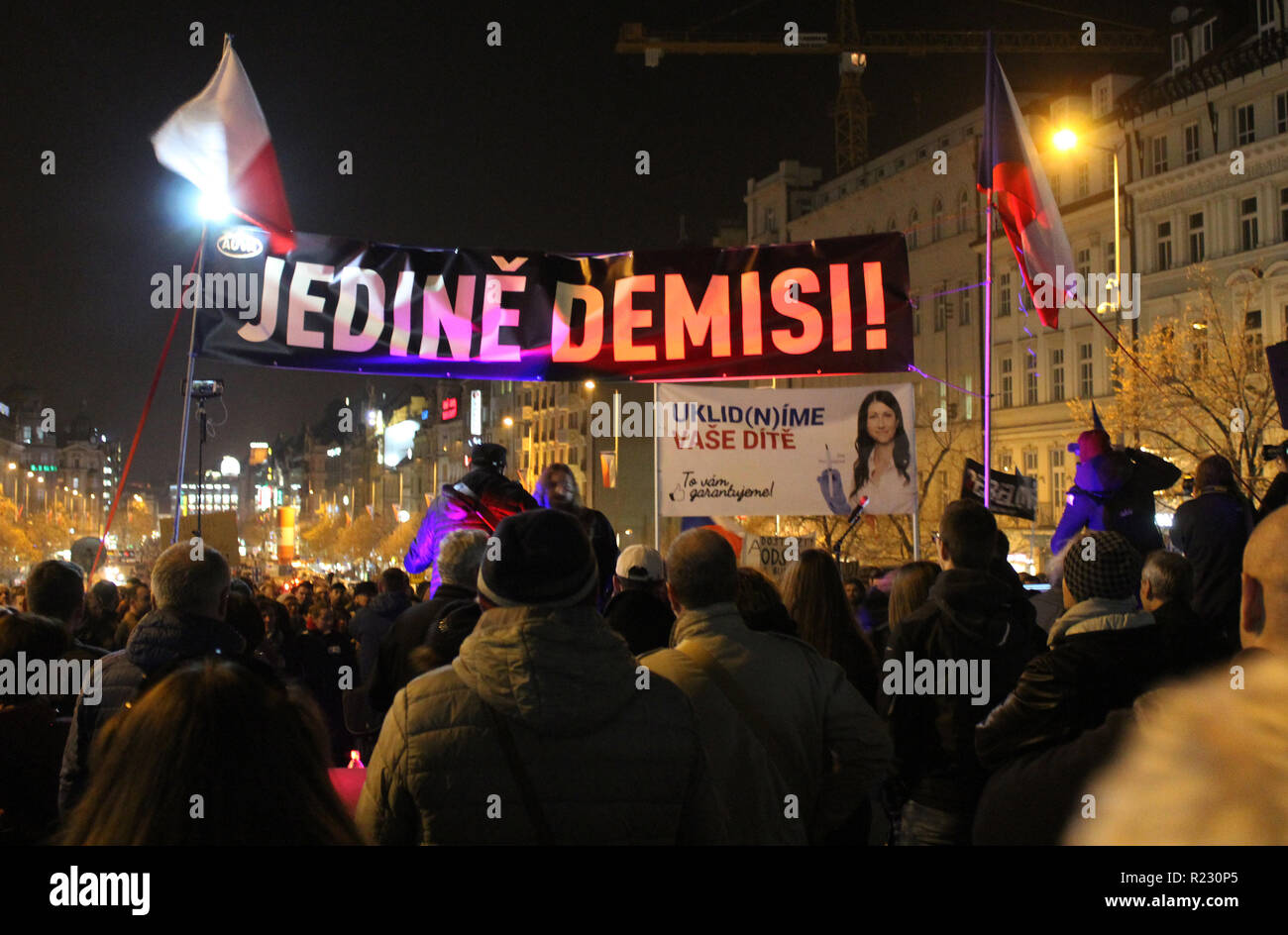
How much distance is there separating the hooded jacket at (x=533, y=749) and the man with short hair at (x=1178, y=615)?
1.98 metres

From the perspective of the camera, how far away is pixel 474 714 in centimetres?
277

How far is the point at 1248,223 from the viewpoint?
4284cm

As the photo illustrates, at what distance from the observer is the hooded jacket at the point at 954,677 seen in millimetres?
4812

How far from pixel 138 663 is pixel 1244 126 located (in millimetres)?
46843

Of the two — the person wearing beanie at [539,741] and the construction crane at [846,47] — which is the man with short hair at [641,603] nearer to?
the person wearing beanie at [539,741]

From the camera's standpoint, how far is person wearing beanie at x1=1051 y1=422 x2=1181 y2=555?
755 cm

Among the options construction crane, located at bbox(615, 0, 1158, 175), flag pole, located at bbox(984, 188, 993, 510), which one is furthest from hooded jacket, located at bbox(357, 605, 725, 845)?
construction crane, located at bbox(615, 0, 1158, 175)

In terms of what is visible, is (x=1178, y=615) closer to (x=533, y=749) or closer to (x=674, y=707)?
(x=674, y=707)

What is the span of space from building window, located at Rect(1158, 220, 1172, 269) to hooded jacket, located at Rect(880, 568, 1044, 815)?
154 ft

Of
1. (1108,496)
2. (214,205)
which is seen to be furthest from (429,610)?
(1108,496)

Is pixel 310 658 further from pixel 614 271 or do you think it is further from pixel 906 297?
pixel 906 297

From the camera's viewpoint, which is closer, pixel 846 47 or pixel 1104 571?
pixel 1104 571

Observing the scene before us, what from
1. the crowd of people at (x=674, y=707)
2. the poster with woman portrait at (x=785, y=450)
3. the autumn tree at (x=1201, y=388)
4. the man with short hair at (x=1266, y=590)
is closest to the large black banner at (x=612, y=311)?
the poster with woman portrait at (x=785, y=450)
